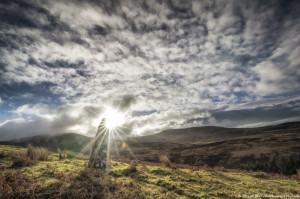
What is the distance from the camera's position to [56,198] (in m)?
4.47

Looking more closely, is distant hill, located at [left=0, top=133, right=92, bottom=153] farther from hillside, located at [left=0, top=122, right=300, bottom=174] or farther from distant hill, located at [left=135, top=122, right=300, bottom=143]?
distant hill, located at [left=135, top=122, right=300, bottom=143]

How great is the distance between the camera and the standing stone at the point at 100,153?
29.8 ft

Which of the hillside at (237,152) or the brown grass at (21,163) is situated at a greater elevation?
the brown grass at (21,163)

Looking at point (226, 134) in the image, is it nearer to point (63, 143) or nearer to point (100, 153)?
point (63, 143)

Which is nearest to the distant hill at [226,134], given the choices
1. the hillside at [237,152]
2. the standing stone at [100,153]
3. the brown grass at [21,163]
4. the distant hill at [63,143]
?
the hillside at [237,152]

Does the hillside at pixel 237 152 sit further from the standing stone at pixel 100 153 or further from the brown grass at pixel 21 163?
the standing stone at pixel 100 153

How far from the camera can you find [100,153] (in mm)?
9375

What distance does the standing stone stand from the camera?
29.8 ft

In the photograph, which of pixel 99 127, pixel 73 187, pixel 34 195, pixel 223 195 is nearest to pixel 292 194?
pixel 223 195

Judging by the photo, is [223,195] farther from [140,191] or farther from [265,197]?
[140,191]

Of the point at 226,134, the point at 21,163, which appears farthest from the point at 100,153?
the point at 226,134

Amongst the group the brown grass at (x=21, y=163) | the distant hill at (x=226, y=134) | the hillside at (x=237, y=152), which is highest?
the brown grass at (x=21, y=163)

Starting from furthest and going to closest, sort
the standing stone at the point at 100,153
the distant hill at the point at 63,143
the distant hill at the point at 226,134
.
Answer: the distant hill at the point at 226,134, the distant hill at the point at 63,143, the standing stone at the point at 100,153

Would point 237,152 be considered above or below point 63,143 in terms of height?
above
